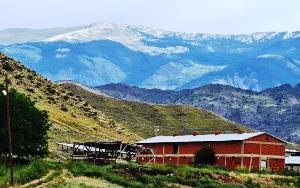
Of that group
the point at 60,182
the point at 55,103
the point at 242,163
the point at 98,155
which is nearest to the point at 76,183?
the point at 60,182

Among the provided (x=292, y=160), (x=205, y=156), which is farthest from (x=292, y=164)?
(x=205, y=156)

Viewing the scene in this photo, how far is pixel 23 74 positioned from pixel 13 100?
286 ft

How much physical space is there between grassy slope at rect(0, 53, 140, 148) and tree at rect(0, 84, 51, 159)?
44.6 meters

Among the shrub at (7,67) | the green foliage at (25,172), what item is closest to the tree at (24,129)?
the green foliage at (25,172)

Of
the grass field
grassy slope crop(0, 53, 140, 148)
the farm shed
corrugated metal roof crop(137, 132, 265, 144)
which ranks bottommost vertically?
A: the grass field

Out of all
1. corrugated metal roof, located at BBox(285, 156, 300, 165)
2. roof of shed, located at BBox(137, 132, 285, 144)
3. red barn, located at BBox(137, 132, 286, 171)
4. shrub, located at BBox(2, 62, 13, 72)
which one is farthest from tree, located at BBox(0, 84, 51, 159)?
shrub, located at BBox(2, 62, 13, 72)

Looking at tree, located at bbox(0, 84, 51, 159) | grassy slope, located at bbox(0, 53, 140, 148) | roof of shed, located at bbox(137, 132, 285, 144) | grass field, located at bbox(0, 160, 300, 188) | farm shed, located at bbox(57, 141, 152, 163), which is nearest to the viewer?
grass field, located at bbox(0, 160, 300, 188)

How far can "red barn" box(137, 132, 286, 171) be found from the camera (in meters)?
90.1

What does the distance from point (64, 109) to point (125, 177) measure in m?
85.6

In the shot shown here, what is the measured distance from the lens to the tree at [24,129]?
2306 inches

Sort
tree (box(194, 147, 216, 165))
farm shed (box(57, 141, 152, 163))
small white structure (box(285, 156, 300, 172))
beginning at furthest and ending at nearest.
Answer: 1. small white structure (box(285, 156, 300, 172))
2. tree (box(194, 147, 216, 165))
3. farm shed (box(57, 141, 152, 163))

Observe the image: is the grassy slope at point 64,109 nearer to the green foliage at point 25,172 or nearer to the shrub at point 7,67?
the shrub at point 7,67

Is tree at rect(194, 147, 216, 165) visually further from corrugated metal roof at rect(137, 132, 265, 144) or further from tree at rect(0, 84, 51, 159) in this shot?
tree at rect(0, 84, 51, 159)

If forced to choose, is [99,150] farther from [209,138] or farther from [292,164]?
[292,164]
